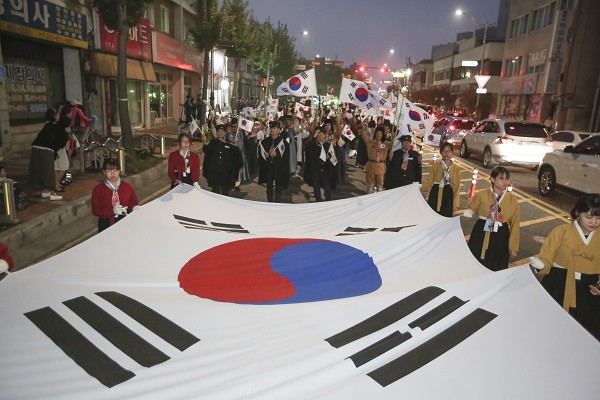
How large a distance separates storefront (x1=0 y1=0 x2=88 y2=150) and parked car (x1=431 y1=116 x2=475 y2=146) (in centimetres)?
1828

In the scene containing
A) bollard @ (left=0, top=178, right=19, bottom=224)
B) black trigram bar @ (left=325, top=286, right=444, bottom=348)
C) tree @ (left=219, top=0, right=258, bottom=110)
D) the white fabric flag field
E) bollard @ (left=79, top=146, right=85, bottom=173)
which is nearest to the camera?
the white fabric flag field

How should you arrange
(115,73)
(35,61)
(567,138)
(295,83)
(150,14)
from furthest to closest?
(150,14) → (115,73) → (567,138) → (35,61) → (295,83)

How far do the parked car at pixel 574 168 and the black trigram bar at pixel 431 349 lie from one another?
9.69 metres

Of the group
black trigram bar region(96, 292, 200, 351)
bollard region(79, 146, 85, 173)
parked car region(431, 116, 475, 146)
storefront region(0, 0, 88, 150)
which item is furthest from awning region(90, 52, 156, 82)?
black trigram bar region(96, 292, 200, 351)

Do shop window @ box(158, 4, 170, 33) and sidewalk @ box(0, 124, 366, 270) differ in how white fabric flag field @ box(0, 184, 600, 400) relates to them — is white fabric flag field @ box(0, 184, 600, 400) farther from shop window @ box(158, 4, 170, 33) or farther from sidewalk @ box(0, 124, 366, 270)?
shop window @ box(158, 4, 170, 33)

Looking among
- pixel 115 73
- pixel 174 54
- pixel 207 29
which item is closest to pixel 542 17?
pixel 207 29

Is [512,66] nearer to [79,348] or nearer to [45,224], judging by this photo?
[45,224]

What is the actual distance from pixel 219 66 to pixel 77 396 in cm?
3818

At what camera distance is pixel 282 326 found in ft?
10.9

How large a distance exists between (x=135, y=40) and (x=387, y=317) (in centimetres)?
2388

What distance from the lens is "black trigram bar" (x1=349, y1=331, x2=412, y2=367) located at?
2.88m

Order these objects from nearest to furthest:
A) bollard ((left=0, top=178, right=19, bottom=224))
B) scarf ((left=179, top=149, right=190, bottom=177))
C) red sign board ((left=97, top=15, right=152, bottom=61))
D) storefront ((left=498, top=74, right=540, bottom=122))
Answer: bollard ((left=0, top=178, right=19, bottom=224)) → scarf ((left=179, top=149, right=190, bottom=177)) → red sign board ((left=97, top=15, right=152, bottom=61)) → storefront ((left=498, top=74, right=540, bottom=122))

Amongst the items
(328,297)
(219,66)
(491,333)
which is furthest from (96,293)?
(219,66)

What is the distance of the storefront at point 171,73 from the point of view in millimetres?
27562
